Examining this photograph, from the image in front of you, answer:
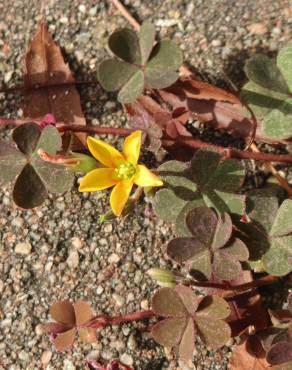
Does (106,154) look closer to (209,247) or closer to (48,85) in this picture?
(209,247)

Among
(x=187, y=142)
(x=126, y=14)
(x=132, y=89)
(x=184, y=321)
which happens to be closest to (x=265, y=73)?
(x=187, y=142)

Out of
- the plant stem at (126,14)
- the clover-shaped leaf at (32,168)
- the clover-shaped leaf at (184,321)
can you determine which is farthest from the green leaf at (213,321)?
the plant stem at (126,14)

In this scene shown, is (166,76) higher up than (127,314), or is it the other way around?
(166,76)

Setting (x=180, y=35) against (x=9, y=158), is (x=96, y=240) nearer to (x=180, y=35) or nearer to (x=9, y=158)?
(x=9, y=158)

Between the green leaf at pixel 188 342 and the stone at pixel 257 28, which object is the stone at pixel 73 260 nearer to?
the green leaf at pixel 188 342

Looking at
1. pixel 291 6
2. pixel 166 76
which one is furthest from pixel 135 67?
pixel 291 6

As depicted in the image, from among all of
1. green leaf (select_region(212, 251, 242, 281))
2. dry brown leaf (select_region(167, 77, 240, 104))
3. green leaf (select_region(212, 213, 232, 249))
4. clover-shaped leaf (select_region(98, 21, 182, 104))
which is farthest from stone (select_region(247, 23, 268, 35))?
green leaf (select_region(212, 251, 242, 281))
